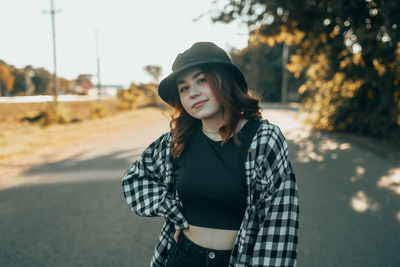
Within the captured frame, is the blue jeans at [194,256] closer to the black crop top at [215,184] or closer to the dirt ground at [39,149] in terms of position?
the black crop top at [215,184]

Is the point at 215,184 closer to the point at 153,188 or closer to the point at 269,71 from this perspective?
the point at 153,188

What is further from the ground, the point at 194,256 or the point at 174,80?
the point at 174,80

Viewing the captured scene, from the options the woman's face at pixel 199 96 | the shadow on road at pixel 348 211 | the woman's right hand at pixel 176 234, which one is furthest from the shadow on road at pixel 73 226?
the woman's face at pixel 199 96

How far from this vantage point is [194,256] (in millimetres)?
1655

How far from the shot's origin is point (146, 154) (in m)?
1.86

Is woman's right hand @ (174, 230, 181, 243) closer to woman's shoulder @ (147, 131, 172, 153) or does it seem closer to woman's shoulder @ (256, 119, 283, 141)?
woman's shoulder @ (147, 131, 172, 153)

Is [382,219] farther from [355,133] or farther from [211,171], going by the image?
[355,133]

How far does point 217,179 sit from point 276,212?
331 millimetres

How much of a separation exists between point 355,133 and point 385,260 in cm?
1068

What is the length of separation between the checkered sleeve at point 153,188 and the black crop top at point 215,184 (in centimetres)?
8

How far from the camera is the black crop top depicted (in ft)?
5.24

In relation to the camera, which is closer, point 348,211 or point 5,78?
point 348,211

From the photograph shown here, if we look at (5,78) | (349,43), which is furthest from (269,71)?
(5,78)

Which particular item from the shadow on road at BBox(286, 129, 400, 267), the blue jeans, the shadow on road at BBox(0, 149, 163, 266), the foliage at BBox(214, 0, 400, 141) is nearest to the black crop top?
the blue jeans
